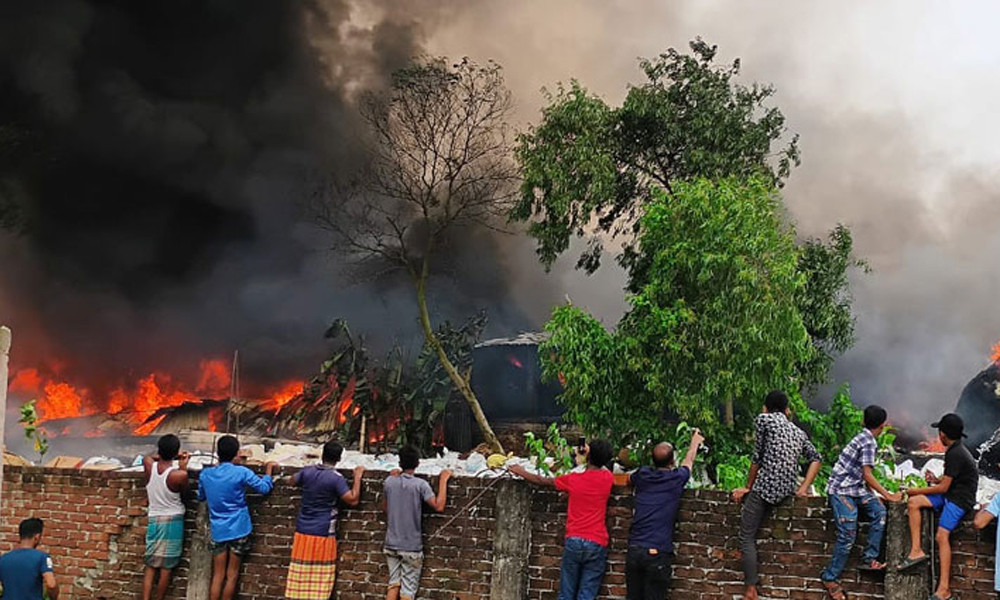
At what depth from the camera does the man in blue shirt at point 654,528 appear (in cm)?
711

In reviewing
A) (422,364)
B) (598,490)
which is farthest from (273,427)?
(598,490)

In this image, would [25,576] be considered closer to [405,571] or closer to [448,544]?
[405,571]

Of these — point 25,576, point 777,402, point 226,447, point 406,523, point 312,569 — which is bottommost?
point 25,576

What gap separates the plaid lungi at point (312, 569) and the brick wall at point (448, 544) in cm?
19

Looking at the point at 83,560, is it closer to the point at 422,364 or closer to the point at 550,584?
the point at 550,584

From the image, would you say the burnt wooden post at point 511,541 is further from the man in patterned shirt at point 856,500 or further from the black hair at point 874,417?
the black hair at point 874,417

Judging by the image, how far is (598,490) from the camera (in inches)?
295

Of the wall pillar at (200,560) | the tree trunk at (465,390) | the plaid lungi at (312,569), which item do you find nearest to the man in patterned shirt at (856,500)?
A: the plaid lungi at (312,569)

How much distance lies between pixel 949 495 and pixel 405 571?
182 inches

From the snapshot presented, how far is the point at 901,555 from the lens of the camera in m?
6.86

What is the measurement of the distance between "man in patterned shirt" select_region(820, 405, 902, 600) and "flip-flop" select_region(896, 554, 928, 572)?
13 centimetres

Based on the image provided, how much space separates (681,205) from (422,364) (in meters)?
11.7

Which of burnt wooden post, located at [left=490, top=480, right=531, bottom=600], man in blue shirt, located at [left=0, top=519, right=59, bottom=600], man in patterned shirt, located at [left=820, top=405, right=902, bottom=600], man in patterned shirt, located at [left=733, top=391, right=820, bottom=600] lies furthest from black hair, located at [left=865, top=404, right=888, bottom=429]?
man in blue shirt, located at [left=0, top=519, right=59, bottom=600]

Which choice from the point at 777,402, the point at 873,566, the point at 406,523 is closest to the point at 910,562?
the point at 873,566
